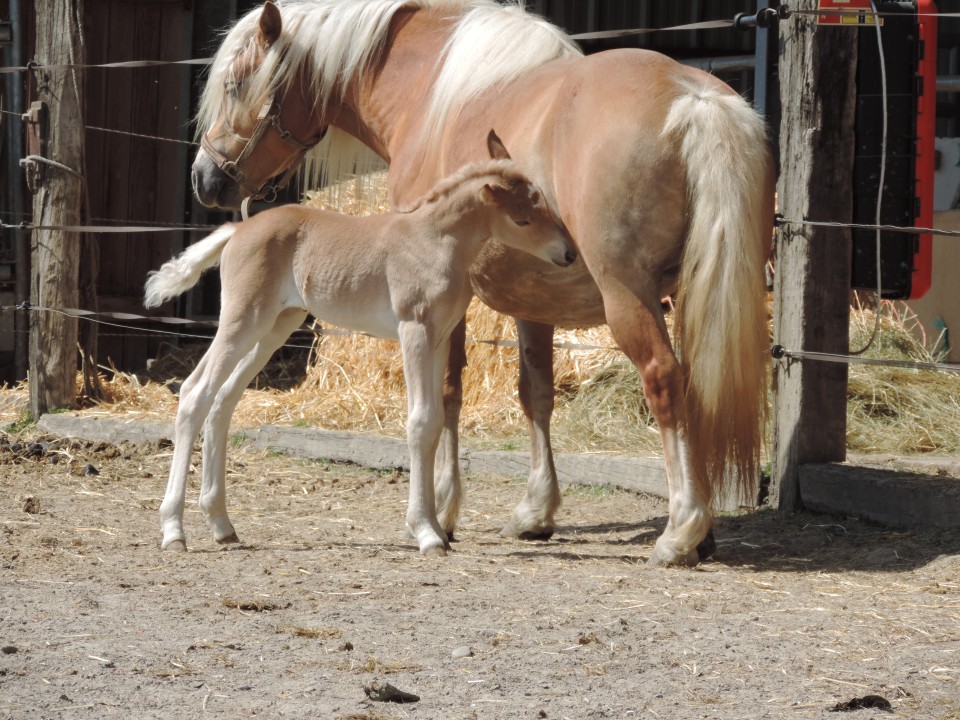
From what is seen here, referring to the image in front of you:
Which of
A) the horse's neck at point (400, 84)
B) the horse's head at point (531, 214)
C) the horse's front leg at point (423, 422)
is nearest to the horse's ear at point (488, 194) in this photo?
the horse's head at point (531, 214)

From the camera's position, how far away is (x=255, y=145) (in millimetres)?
5125

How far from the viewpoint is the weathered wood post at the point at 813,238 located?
4559mm

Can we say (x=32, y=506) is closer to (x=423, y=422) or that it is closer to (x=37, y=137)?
(x=423, y=422)

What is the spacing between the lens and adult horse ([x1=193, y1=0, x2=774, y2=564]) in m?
3.80

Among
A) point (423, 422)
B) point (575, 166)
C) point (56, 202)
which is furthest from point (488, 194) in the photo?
point (56, 202)

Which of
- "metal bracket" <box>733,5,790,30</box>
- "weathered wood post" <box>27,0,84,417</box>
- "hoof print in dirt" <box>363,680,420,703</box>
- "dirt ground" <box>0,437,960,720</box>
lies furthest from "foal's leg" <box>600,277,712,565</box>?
"weathered wood post" <box>27,0,84,417</box>

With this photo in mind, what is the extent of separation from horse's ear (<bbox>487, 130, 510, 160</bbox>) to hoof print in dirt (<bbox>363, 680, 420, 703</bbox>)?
81.7 inches

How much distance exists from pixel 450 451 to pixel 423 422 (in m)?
0.60

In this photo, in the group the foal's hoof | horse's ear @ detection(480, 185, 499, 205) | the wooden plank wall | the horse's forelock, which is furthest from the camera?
the wooden plank wall

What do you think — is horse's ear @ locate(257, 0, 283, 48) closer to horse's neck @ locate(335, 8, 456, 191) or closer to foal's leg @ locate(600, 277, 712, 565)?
horse's neck @ locate(335, 8, 456, 191)

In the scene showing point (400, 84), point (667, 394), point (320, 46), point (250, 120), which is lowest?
point (667, 394)

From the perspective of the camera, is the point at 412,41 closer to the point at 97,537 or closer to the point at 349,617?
the point at 97,537

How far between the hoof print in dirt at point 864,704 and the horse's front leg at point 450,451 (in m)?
2.15

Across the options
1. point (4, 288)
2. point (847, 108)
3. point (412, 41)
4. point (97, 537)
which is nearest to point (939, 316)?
point (847, 108)
